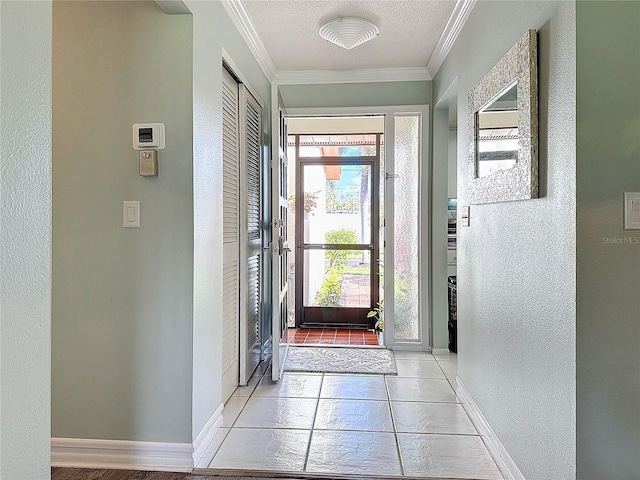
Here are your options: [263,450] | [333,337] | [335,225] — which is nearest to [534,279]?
[263,450]

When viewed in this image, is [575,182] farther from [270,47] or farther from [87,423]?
[270,47]

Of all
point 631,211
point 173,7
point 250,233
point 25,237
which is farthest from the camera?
point 250,233

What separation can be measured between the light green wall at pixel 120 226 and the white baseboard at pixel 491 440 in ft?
4.80

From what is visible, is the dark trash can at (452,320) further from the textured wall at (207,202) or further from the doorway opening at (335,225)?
the textured wall at (207,202)

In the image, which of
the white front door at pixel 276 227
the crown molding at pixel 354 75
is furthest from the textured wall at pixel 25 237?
the crown molding at pixel 354 75

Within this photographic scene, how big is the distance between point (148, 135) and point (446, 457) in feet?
6.78

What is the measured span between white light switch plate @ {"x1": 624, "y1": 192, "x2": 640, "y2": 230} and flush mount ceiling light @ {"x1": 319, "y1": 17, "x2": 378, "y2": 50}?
77.6 inches

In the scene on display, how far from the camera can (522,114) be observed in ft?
5.48

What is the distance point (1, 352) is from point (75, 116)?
4.84ft

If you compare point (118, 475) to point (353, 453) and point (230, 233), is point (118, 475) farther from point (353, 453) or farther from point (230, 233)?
point (230, 233)

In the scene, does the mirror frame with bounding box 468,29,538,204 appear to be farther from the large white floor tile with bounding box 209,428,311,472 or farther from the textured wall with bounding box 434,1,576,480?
the large white floor tile with bounding box 209,428,311,472

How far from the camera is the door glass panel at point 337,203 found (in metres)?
4.89

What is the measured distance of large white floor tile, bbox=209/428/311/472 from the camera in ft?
6.54

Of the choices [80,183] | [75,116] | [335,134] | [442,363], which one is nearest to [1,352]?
[80,183]
